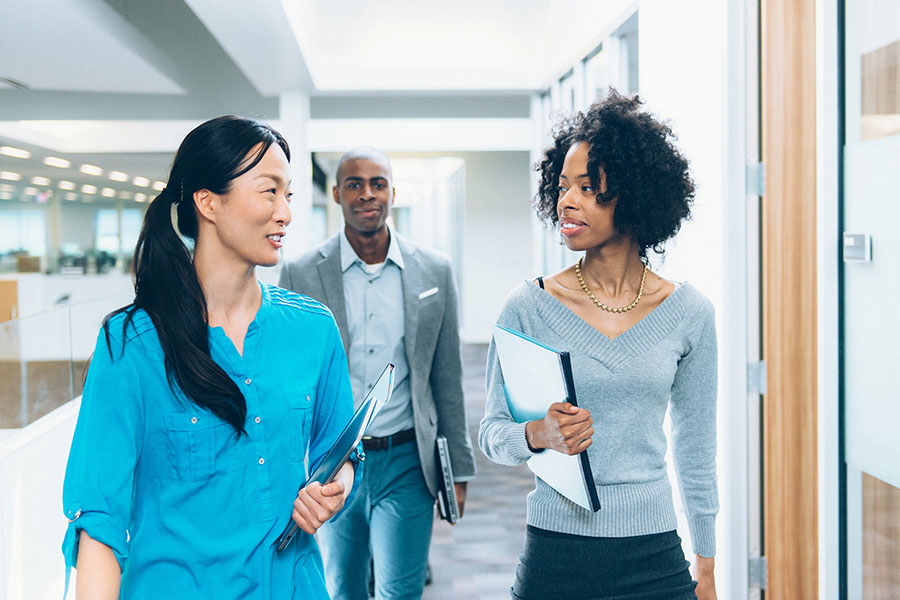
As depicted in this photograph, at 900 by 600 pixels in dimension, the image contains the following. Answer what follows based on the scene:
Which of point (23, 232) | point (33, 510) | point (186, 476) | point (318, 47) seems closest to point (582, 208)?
point (186, 476)

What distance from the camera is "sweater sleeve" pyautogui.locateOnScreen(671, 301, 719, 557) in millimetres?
1603

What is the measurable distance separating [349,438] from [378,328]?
132cm

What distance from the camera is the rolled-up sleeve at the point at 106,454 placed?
111 centimetres

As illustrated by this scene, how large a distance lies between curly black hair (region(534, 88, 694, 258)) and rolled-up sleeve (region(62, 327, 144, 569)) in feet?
3.13

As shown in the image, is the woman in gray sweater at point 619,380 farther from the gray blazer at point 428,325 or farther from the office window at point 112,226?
the office window at point 112,226

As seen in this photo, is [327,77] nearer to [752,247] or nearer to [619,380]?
[752,247]

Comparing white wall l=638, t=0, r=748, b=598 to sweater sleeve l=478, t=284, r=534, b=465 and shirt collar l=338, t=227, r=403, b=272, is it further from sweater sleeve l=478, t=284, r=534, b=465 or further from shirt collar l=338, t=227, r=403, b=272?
sweater sleeve l=478, t=284, r=534, b=465

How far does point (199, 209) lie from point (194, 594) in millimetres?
578

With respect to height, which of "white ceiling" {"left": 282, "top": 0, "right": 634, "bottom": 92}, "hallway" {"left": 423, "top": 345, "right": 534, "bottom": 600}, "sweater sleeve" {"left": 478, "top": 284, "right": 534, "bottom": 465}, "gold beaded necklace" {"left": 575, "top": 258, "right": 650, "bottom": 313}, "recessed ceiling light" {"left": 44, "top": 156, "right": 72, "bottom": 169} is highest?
"white ceiling" {"left": 282, "top": 0, "right": 634, "bottom": 92}

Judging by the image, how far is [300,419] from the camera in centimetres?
127

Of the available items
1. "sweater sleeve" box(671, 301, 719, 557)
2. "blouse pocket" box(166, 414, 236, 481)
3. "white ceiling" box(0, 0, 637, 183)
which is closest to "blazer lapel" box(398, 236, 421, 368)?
"sweater sleeve" box(671, 301, 719, 557)

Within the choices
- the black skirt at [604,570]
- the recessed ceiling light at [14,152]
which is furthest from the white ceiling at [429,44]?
the black skirt at [604,570]

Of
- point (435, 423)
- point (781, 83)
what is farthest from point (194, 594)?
point (781, 83)

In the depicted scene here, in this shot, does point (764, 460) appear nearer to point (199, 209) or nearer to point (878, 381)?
point (878, 381)
